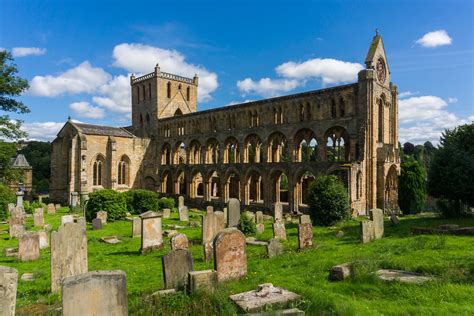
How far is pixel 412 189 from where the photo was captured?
2634 centimetres

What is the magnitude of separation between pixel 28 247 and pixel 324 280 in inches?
402

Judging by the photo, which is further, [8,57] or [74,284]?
[8,57]

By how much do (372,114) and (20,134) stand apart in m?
24.9

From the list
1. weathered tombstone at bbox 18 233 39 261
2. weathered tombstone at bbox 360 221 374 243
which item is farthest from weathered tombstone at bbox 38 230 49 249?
weathered tombstone at bbox 360 221 374 243

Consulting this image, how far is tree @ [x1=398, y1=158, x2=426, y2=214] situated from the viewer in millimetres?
26266

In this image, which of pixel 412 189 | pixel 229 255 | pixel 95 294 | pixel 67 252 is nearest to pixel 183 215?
pixel 67 252

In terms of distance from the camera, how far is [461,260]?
8664mm

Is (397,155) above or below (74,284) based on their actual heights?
above

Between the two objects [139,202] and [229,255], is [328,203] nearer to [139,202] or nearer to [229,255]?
[229,255]

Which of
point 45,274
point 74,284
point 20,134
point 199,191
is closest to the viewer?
point 74,284

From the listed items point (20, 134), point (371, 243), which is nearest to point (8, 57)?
point (20, 134)

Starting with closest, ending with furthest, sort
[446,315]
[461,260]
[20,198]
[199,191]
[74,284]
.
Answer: [74,284] < [446,315] < [461,260] < [20,198] < [199,191]

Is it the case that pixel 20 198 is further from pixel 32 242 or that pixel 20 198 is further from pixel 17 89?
pixel 32 242

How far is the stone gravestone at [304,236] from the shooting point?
12070 mm
